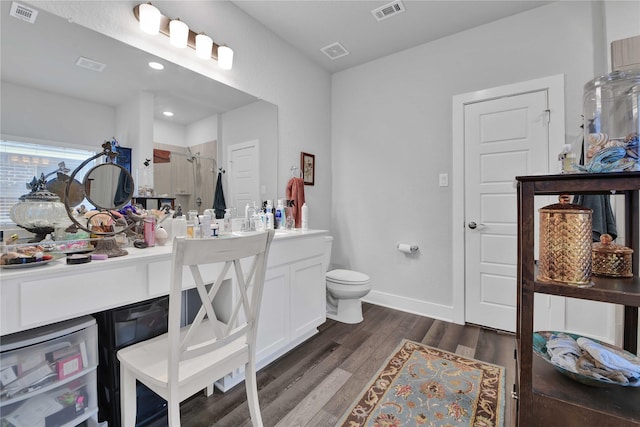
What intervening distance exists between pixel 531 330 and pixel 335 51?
288 centimetres

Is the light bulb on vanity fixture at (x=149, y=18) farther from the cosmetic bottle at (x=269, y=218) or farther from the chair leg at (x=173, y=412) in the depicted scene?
the chair leg at (x=173, y=412)

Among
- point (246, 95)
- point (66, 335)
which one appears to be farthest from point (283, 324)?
point (246, 95)

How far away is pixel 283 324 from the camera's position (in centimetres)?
190

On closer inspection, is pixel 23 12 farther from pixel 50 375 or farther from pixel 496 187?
pixel 496 187

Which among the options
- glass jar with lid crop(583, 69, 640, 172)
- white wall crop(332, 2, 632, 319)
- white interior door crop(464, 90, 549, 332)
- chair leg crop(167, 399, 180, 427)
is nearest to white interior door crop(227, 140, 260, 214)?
white wall crop(332, 2, 632, 319)

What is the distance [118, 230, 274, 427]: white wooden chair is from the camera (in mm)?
956

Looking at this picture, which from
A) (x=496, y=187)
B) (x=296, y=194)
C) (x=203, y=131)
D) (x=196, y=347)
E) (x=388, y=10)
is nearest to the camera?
(x=196, y=347)

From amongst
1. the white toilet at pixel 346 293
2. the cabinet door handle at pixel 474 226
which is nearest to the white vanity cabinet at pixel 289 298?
the white toilet at pixel 346 293

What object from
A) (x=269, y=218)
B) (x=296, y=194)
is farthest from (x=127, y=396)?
(x=296, y=194)

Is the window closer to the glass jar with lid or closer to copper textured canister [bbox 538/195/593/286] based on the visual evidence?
copper textured canister [bbox 538/195/593/286]

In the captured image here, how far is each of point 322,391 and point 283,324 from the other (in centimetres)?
49

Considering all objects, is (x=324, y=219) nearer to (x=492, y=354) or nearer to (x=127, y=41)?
(x=492, y=354)

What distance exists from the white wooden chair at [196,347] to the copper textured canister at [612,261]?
45.8 inches

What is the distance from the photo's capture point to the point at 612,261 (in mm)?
880
